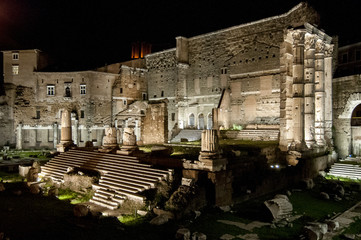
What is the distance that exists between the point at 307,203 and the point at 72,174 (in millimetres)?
10684

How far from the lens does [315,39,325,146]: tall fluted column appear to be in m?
19.5

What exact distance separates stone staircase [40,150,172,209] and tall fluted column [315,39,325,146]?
12578 mm

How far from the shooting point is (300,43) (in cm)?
1748

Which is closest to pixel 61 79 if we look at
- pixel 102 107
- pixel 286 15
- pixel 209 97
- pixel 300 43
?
pixel 102 107

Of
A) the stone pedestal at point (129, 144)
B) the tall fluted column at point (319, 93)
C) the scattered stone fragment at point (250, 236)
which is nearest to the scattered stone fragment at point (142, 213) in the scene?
the scattered stone fragment at point (250, 236)

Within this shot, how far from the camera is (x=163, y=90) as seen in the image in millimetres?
40656

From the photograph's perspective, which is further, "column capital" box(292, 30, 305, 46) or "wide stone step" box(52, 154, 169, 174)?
"column capital" box(292, 30, 305, 46)

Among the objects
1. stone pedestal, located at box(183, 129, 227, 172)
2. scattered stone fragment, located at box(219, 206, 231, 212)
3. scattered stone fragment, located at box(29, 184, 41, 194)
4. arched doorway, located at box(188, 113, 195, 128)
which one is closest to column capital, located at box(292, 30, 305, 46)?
stone pedestal, located at box(183, 129, 227, 172)

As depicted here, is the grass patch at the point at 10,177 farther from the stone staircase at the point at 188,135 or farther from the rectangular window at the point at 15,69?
the rectangular window at the point at 15,69

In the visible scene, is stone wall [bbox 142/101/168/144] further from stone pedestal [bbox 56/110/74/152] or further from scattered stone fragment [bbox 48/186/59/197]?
scattered stone fragment [bbox 48/186/59/197]

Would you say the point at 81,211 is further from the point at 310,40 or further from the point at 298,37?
the point at 310,40

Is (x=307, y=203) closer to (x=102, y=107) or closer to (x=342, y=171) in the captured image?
(x=342, y=171)

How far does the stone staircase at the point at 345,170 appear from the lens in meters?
17.3

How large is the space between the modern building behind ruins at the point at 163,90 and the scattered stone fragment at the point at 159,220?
1588 centimetres
